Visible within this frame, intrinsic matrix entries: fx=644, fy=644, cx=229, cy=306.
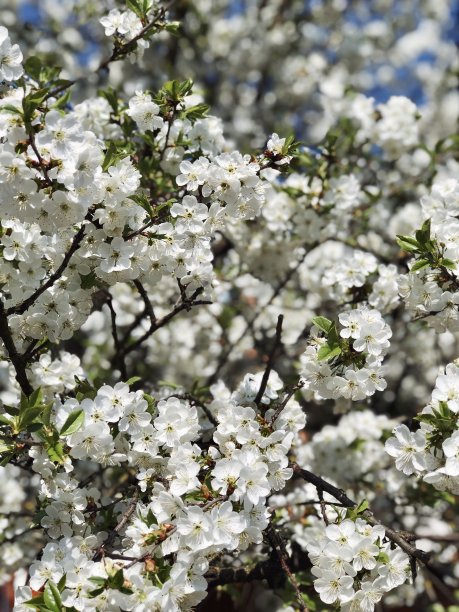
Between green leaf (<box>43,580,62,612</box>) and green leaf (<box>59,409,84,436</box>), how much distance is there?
42cm

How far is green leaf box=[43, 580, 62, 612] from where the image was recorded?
5.67 ft

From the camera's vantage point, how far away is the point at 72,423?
198 centimetres

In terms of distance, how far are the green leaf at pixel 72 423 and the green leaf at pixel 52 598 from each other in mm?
424

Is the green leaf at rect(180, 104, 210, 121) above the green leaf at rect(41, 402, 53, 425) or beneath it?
above

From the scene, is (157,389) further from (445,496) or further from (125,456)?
(445,496)

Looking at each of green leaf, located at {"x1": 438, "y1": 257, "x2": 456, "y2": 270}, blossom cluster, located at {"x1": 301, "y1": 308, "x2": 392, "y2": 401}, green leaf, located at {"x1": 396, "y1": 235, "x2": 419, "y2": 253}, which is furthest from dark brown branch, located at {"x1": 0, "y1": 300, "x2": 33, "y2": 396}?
green leaf, located at {"x1": 438, "y1": 257, "x2": 456, "y2": 270}

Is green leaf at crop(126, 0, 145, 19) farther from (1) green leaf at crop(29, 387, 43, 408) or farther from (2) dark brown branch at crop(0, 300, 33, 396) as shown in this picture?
(1) green leaf at crop(29, 387, 43, 408)

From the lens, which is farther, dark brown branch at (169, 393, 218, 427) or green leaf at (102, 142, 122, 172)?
dark brown branch at (169, 393, 218, 427)

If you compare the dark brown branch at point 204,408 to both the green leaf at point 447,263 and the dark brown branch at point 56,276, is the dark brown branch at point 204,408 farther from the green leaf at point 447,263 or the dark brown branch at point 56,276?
the green leaf at point 447,263

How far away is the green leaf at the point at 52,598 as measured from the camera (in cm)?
173

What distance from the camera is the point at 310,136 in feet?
26.1

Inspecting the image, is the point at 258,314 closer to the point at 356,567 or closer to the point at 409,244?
the point at 409,244

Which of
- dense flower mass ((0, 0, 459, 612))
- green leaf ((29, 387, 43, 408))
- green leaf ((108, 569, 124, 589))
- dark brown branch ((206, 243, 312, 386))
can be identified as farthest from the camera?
dark brown branch ((206, 243, 312, 386))

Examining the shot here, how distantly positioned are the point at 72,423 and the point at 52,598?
0.49 m
